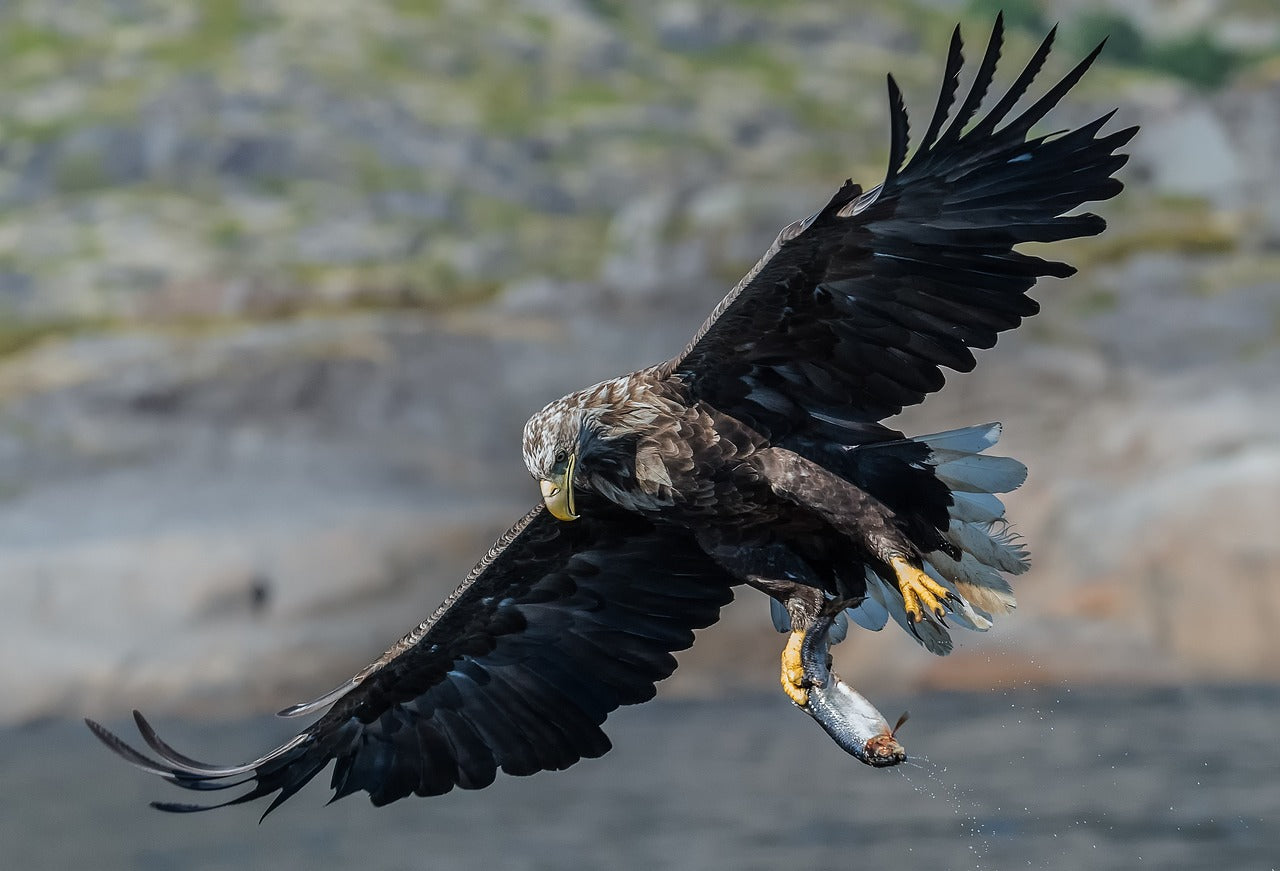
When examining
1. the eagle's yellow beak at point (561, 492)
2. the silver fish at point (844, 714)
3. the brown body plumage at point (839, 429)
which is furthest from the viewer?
the eagle's yellow beak at point (561, 492)

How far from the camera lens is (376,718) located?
5633 mm

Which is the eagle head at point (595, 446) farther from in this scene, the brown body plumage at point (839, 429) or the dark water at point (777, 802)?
the dark water at point (777, 802)

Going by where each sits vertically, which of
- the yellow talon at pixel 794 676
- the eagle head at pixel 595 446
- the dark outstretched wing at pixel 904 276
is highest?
the dark outstretched wing at pixel 904 276

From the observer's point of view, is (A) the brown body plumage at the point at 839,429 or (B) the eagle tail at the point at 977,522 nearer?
(A) the brown body plumage at the point at 839,429

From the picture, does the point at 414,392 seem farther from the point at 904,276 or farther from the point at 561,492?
the point at 904,276

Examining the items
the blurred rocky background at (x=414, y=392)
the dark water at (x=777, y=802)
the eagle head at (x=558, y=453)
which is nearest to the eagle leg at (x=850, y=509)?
the eagle head at (x=558, y=453)

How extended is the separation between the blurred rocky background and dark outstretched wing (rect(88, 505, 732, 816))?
7.43 meters

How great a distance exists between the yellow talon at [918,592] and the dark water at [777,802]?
4.73 m

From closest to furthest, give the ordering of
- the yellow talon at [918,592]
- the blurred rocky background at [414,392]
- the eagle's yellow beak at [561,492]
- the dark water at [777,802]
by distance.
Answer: the yellow talon at [918,592], the eagle's yellow beak at [561,492], the dark water at [777,802], the blurred rocky background at [414,392]

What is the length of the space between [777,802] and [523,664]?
5.53 meters

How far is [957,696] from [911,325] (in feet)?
29.4

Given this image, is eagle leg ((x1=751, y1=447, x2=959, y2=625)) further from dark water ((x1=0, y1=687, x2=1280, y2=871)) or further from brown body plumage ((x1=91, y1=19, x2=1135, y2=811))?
dark water ((x1=0, y1=687, x2=1280, y2=871))

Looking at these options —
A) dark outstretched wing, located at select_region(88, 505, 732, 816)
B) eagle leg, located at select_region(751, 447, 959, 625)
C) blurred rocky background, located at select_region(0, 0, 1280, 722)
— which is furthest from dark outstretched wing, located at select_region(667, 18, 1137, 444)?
blurred rocky background, located at select_region(0, 0, 1280, 722)

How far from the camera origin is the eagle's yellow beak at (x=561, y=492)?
4543mm
